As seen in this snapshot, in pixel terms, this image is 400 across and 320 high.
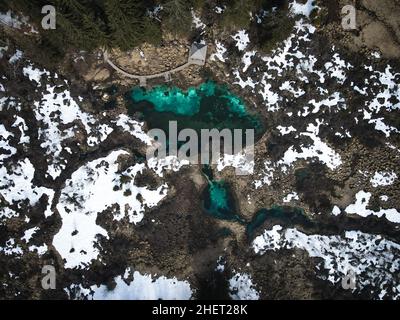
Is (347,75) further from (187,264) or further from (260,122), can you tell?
(187,264)

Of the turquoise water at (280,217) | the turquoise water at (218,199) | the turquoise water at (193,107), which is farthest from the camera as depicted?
the turquoise water at (193,107)

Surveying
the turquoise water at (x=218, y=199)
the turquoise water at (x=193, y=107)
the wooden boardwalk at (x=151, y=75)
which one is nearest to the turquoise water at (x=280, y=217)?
the turquoise water at (x=218, y=199)

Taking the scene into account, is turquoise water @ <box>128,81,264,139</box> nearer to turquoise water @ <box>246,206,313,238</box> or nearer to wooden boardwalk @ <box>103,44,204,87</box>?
wooden boardwalk @ <box>103,44,204,87</box>

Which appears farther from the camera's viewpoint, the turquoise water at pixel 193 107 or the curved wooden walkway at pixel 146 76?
the turquoise water at pixel 193 107

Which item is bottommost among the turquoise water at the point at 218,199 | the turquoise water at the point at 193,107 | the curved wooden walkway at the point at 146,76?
the turquoise water at the point at 218,199

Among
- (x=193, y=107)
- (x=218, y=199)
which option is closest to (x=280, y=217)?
(x=218, y=199)

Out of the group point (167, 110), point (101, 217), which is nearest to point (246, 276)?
point (101, 217)

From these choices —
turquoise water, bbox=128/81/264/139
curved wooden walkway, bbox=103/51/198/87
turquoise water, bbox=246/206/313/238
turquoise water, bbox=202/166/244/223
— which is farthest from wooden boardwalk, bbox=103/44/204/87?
turquoise water, bbox=246/206/313/238

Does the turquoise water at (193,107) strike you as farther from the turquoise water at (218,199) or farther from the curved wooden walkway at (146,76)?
the turquoise water at (218,199)

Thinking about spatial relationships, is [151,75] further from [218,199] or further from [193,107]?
[218,199]
